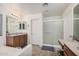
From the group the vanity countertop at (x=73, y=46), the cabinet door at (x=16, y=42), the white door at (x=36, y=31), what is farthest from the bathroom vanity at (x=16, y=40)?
the vanity countertop at (x=73, y=46)

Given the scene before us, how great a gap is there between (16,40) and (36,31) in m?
0.51

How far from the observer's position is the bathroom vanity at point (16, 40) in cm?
218

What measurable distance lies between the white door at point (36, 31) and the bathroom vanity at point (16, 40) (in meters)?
0.20

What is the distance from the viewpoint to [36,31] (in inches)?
95.3

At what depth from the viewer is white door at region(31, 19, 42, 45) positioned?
2.32 metres

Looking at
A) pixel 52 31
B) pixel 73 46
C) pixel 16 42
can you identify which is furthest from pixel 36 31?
pixel 73 46

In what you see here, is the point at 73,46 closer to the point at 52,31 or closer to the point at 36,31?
the point at 52,31

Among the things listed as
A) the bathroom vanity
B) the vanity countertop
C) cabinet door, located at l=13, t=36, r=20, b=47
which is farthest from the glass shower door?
cabinet door, located at l=13, t=36, r=20, b=47

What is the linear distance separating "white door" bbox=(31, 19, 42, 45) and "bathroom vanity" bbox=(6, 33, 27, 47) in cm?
20

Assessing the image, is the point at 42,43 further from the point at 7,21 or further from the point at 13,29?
the point at 7,21

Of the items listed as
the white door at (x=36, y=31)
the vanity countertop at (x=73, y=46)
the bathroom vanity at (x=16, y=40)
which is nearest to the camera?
the vanity countertop at (x=73, y=46)

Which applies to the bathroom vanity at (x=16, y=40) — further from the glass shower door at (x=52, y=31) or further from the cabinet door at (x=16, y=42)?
the glass shower door at (x=52, y=31)

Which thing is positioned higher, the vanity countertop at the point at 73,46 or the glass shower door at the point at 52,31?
the glass shower door at the point at 52,31

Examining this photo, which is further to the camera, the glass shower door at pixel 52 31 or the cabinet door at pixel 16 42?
the glass shower door at pixel 52 31
